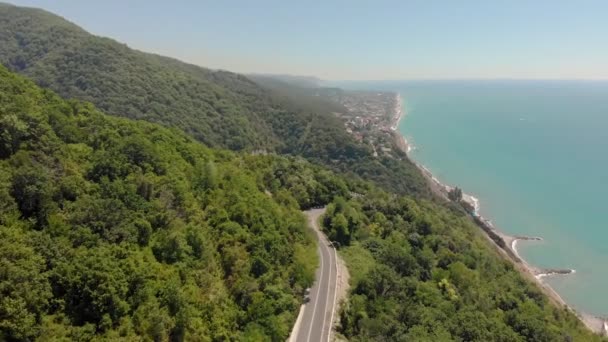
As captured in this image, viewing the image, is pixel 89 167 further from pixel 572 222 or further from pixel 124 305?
pixel 572 222

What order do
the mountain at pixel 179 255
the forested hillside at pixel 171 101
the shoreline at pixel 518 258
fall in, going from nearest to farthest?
1. the mountain at pixel 179 255
2. the shoreline at pixel 518 258
3. the forested hillside at pixel 171 101

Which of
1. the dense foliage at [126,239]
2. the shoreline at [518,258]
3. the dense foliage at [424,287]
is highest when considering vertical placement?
the dense foliage at [126,239]

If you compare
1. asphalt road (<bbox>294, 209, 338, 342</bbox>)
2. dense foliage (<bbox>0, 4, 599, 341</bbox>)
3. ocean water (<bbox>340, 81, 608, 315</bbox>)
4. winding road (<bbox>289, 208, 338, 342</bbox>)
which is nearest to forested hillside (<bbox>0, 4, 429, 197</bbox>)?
ocean water (<bbox>340, 81, 608, 315</bbox>)

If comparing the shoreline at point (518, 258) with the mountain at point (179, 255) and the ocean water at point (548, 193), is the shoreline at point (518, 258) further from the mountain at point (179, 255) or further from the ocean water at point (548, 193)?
the mountain at point (179, 255)

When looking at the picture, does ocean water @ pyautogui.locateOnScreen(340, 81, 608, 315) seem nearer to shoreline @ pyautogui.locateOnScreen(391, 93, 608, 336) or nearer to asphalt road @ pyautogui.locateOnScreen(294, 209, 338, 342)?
shoreline @ pyautogui.locateOnScreen(391, 93, 608, 336)

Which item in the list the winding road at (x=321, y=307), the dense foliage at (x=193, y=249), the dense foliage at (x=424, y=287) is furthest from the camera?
the dense foliage at (x=424, y=287)

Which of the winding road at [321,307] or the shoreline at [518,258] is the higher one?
the winding road at [321,307]

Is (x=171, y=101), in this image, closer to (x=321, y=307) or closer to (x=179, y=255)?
(x=179, y=255)

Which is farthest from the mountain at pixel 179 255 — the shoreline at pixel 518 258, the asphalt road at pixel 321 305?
the shoreline at pixel 518 258
